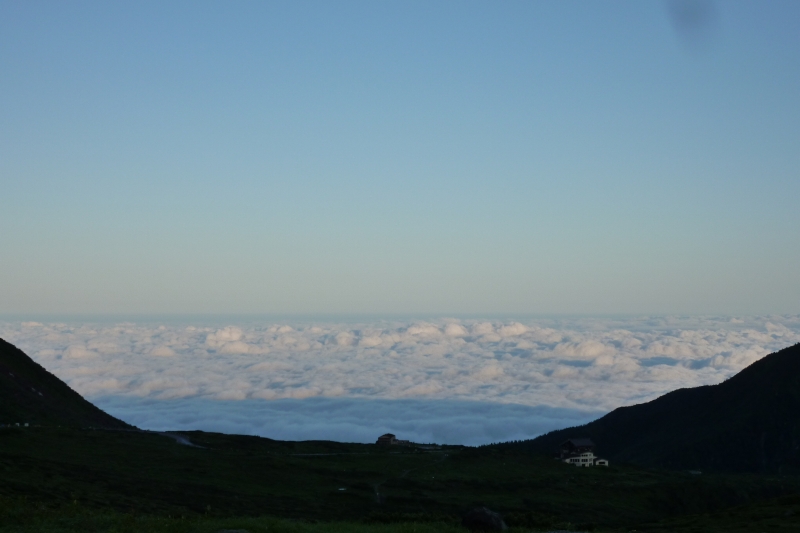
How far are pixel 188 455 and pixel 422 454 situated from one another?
5257 centimetres

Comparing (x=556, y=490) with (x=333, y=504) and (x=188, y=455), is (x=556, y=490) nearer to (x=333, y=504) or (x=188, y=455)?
(x=333, y=504)

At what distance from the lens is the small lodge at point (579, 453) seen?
182625 millimetres

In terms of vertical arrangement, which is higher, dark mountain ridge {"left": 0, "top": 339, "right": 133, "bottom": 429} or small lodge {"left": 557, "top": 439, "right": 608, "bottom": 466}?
dark mountain ridge {"left": 0, "top": 339, "right": 133, "bottom": 429}

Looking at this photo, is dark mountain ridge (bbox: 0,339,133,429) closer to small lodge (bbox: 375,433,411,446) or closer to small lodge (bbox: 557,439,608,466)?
small lodge (bbox: 375,433,411,446)

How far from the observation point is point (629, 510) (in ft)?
397

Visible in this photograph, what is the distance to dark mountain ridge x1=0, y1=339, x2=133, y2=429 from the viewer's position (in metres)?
139

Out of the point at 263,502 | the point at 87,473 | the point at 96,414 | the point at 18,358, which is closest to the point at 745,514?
the point at 263,502

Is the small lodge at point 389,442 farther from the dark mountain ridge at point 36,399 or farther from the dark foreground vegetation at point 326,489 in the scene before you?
the dark mountain ridge at point 36,399

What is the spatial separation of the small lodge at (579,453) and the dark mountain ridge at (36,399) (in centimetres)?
10440

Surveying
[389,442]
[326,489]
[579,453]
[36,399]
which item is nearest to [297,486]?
[326,489]

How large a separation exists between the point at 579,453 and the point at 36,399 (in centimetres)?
12424

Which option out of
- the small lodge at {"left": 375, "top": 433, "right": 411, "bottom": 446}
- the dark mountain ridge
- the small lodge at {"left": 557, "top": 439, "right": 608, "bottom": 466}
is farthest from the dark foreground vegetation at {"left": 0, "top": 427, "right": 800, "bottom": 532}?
the dark mountain ridge

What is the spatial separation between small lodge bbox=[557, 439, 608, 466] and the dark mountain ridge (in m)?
104

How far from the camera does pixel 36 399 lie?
153 m
